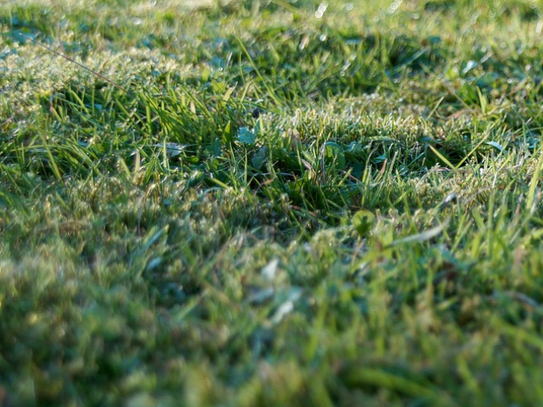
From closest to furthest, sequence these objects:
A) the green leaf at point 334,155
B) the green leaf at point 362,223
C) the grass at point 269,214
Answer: the grass at point 269,214, the green leaf at point 362,223, the green leaf at point 334,155

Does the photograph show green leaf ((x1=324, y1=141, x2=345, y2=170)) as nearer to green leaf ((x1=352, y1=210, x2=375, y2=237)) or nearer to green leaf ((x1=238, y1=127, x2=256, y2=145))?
green leaf ((x1=238, y1=127, x2=256, y2=145))

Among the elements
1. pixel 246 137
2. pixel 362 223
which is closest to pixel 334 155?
pixel 246 137

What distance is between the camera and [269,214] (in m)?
2.44

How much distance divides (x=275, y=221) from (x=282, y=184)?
0.68 feet

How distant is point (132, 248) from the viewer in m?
2.10

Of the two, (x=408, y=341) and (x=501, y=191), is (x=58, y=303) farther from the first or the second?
(x=501, y=191)

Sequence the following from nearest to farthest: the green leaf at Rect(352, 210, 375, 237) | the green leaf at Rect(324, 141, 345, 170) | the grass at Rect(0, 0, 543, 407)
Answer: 1. the grass at Rect(0, 0, 543, 407)
2. the green leaf at Rect(352, 210, 375, 237)
3. the green leaf at Rect(324, 141, 345, 170)

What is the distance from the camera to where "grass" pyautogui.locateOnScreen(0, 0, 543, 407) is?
151 centimetres

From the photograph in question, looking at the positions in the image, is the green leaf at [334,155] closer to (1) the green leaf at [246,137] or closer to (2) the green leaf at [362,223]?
(1) the green leaf at [246,137]

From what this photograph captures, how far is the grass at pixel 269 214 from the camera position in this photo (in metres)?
1.51

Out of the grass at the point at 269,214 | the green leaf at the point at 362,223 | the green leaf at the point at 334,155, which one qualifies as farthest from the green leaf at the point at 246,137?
the green leaf at the point at 362,223

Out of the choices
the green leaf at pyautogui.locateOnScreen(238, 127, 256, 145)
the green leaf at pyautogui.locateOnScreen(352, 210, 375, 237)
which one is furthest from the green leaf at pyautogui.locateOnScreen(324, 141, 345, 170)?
the green leaf at pyautogui.locateOnScreen(352, 210, 375, 237)

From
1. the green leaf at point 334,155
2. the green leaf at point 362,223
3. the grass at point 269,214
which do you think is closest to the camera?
the grass at point 269,214

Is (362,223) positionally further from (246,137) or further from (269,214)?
(246,137)
